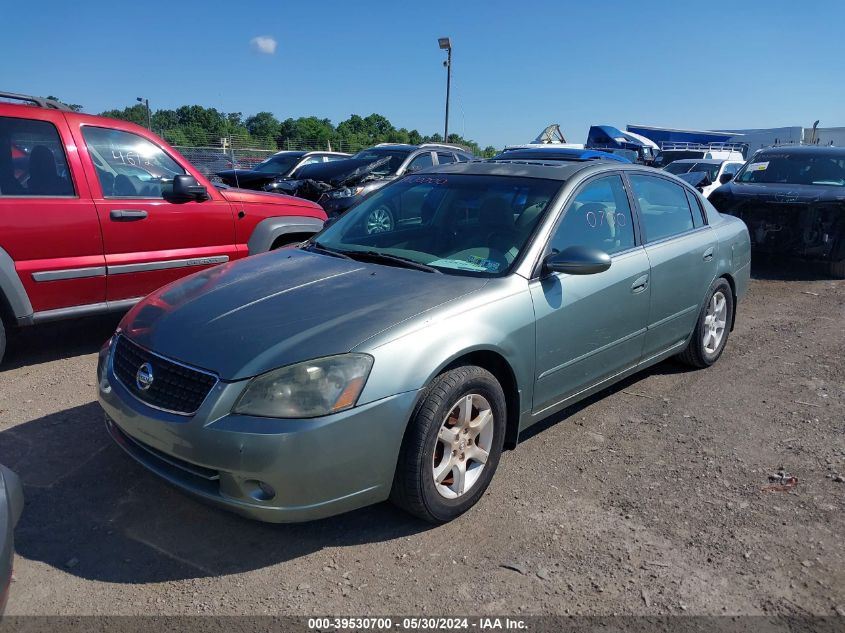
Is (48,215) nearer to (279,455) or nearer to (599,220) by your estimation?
(279,455)

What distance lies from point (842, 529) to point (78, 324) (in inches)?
235

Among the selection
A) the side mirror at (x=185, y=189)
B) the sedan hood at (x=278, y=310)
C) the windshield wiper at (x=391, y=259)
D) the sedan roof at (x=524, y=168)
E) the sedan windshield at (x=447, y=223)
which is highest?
the sedan roof at (x=524, y=168)

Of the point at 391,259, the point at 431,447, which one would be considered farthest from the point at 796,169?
the point at 431,447

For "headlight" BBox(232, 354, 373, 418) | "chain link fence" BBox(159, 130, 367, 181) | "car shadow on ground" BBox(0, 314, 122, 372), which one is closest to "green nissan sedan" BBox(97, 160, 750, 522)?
"headlight" BBox(232, 354, 373, 418)

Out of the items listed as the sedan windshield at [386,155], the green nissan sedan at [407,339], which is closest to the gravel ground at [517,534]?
the green nissan sedan at [407,339]

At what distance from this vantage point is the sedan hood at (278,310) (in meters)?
2.76

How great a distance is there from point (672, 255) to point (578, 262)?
136 centimetres

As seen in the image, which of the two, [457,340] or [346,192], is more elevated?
[346,192]

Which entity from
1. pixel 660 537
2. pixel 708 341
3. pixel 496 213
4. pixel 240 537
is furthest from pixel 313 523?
pixel 708 341

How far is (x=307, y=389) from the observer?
264 cm

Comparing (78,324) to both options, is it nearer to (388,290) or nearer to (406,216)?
(406,216)

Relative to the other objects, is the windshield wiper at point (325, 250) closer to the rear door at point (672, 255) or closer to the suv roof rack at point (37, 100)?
the rear door at point (672, 255)

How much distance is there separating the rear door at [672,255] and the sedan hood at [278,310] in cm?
152

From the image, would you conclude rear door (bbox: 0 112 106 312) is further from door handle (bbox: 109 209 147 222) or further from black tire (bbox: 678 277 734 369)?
black tire (bbox: 678 277 734 369)
